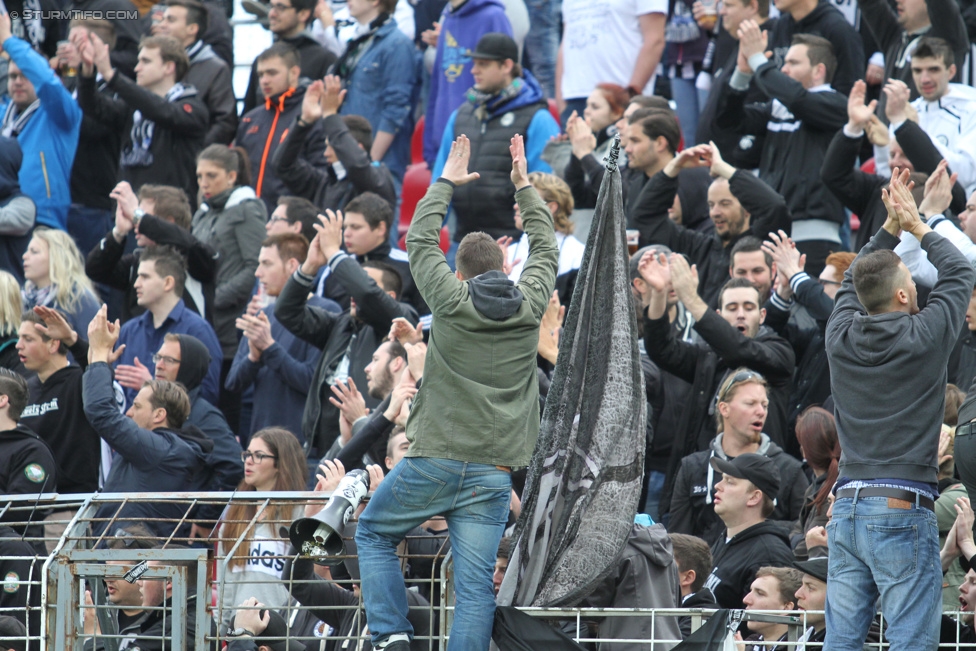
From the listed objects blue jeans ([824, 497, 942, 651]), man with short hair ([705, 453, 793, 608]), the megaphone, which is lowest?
man with short hair ([705, 453, 793, 608])

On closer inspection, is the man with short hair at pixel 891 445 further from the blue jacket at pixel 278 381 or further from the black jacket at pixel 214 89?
the black jacket at pixel 214 89

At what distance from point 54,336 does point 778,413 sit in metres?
4.44

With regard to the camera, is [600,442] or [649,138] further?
[649,138]

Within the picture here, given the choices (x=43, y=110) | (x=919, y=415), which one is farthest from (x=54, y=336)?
(x=919, y=415)

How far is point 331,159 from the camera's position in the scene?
1130 cm

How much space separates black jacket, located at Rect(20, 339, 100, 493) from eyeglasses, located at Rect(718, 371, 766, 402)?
12.8ft

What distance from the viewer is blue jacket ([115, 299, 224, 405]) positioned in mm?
9680

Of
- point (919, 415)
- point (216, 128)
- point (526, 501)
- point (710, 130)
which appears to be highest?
point (919, 415)

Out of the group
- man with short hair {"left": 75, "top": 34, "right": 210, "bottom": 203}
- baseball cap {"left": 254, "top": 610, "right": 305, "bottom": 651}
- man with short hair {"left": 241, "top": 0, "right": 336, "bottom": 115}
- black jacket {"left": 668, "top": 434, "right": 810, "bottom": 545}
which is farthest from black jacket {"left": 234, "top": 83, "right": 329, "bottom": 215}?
baseball cap {"left": 254, "top": 610, "right": 305, "bottom": 651}

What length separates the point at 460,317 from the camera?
5602 mm

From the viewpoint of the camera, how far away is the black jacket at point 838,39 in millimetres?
10742

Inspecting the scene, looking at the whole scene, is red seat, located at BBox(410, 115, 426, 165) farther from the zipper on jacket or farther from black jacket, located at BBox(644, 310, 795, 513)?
black jacket, located at BBox(644, 310, 795, 513)

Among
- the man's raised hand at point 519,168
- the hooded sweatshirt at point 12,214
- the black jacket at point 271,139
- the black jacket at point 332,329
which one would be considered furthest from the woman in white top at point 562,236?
the hooded sweatshirt at point 12,214

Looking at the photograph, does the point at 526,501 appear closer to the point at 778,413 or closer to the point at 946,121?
the point at 778,413
